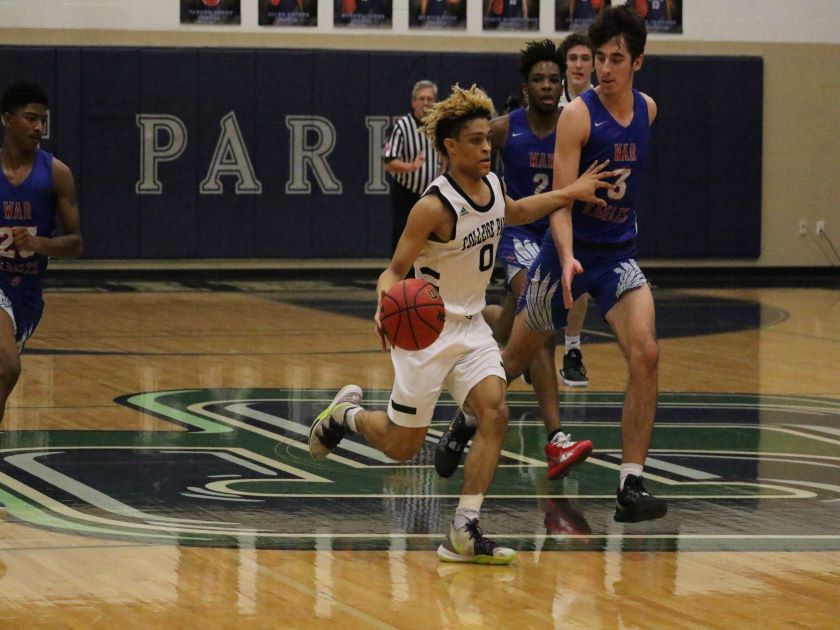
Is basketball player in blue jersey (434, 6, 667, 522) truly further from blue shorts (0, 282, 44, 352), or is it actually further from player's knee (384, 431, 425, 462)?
blue shorts (0, 282, 44, 352)

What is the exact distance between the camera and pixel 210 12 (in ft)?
59.7

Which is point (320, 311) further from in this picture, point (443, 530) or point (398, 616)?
point (398, 616)

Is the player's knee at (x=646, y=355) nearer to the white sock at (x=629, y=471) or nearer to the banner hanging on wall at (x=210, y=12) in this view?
the white sock at (x=629, y=471)

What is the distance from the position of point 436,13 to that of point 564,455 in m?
12.1

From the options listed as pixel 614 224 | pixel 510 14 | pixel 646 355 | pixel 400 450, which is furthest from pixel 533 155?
pixel 510 14

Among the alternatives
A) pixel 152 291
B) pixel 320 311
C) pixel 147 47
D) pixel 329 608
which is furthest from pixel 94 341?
pixel 329 608

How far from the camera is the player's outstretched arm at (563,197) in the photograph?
6648 millimetres

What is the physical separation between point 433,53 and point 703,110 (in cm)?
339

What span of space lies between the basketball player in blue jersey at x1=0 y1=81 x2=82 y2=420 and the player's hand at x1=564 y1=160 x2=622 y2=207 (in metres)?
2.27

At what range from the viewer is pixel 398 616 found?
507 centimetres

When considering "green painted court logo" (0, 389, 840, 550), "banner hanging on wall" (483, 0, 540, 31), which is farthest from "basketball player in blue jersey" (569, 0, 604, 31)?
"green painted court logo" (0, 389, 840, 550)

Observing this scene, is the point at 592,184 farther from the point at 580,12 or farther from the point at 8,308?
the point at 580,12

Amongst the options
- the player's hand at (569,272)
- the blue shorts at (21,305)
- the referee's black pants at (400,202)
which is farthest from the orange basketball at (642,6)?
the player's hand at (569,272)

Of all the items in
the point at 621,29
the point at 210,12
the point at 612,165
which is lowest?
the point at 612,165
